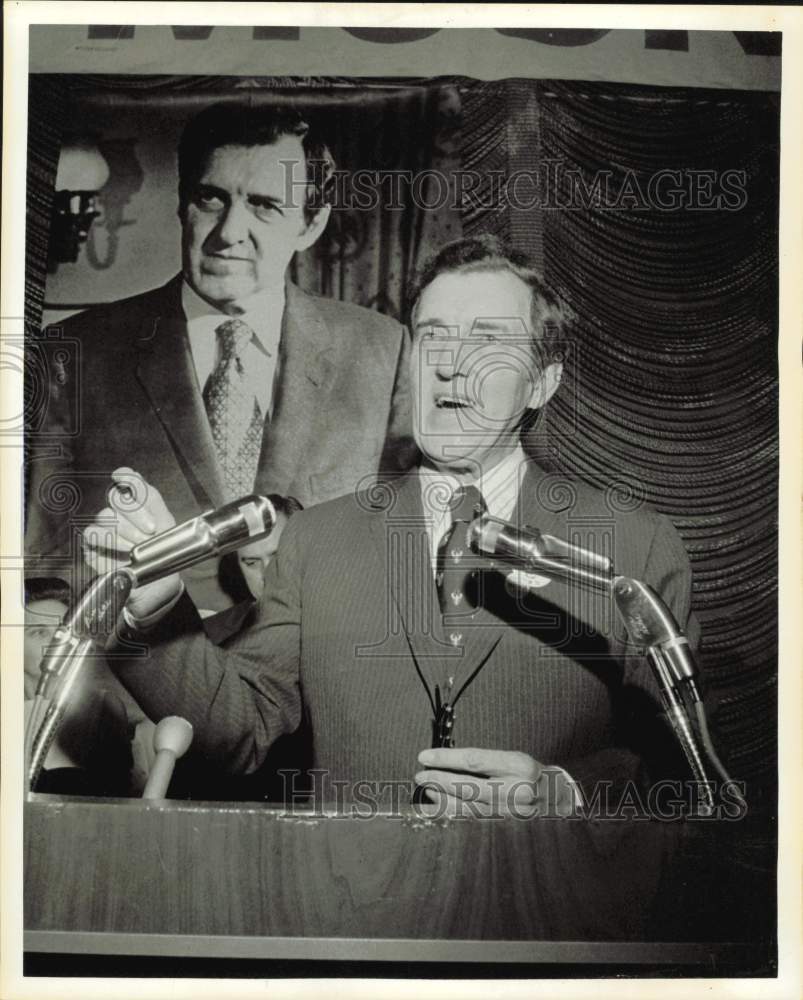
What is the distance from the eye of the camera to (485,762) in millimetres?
2771

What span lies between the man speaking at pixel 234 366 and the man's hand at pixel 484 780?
798 mm

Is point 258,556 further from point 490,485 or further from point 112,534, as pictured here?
point 490,485

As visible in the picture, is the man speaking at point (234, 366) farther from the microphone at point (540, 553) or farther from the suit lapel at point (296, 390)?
the microphone at point (540, 553)

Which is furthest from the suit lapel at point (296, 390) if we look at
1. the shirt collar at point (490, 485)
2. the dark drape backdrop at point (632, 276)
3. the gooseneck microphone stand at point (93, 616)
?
the shirt collar at point (490, 485)

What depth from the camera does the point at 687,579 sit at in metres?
2.87

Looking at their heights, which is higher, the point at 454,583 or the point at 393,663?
the point at 454,583

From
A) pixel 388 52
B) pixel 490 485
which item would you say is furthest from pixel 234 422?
pixel 388 52

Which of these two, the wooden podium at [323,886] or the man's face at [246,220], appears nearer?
the wooden podium at [323,886]

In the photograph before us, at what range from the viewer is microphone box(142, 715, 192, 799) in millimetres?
2771

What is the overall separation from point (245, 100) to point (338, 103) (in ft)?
0.86

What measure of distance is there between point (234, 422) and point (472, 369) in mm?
683

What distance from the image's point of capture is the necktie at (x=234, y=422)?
9.33ft

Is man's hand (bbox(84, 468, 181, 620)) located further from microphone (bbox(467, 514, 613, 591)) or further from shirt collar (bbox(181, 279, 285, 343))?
microphone (bbox(467, 514, 613, 591))

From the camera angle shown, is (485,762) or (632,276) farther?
(632,276)
